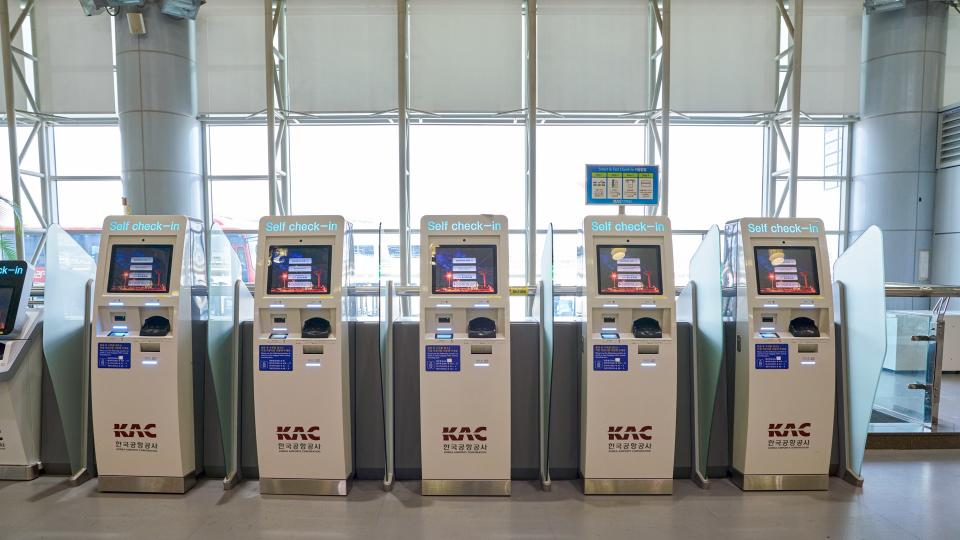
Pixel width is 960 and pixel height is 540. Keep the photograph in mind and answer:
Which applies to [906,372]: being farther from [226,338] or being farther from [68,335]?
[68,335]

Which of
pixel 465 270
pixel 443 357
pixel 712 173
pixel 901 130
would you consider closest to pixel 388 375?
pixel 443 357

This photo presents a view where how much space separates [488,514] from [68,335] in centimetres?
289

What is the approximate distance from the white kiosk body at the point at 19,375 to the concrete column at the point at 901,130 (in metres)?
9.07

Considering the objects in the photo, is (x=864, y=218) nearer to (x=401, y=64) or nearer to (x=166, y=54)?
(x=401, y=64)

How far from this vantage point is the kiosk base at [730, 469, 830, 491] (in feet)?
9.71

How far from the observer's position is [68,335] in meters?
3.12

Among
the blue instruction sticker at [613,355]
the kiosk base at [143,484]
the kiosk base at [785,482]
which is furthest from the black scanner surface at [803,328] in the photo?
the kiosk base at [143,484]

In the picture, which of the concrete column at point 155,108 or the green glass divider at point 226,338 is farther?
the concrete column at point 155,108

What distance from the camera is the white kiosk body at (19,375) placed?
3055 millimetres

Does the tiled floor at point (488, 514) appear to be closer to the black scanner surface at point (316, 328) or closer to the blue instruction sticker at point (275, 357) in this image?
the blue instruction sticker at point (275, 357)

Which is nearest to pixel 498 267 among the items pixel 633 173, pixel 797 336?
pixel 633 173

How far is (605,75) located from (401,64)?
269 centimetres

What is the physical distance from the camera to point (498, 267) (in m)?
2.90

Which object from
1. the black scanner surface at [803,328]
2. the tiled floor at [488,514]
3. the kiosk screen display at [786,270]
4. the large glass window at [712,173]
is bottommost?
the tiled floor at [488,514]
